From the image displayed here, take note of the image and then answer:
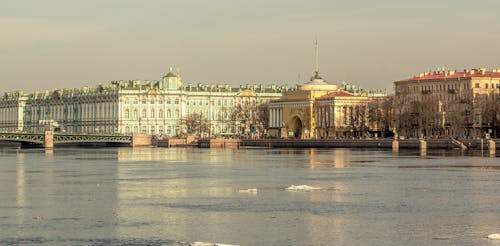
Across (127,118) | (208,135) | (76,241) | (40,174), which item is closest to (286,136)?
(208,135)

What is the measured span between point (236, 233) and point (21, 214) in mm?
7972

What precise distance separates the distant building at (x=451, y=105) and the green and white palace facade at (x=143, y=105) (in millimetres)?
39385

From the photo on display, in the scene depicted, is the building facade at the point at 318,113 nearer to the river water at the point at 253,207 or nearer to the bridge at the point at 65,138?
the bridge at the point at 65,138

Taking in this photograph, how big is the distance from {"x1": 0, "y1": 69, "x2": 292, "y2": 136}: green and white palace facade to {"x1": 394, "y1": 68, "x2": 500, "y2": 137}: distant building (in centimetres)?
3939

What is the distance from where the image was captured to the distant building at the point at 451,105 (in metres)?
116

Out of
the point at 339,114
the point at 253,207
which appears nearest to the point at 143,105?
the point at 339,114

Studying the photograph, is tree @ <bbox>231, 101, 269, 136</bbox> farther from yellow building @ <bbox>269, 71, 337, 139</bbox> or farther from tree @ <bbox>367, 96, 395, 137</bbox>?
tree @ <bbox>367, 96, 395, 137</bbox>

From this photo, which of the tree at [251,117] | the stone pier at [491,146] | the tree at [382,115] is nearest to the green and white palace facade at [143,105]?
the tree at [251,117]

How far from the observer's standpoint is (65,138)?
Answer: 433ft

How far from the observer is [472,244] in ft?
96.0

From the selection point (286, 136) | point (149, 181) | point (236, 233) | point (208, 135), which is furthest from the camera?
point (208, 135)

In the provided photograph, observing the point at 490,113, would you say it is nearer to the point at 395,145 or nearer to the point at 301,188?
the point at 395,145

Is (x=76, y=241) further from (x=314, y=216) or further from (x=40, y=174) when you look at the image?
(x=40, y=174)

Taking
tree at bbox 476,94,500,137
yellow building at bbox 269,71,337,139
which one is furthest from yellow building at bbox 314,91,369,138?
tree at bbox 476,94,500,137
